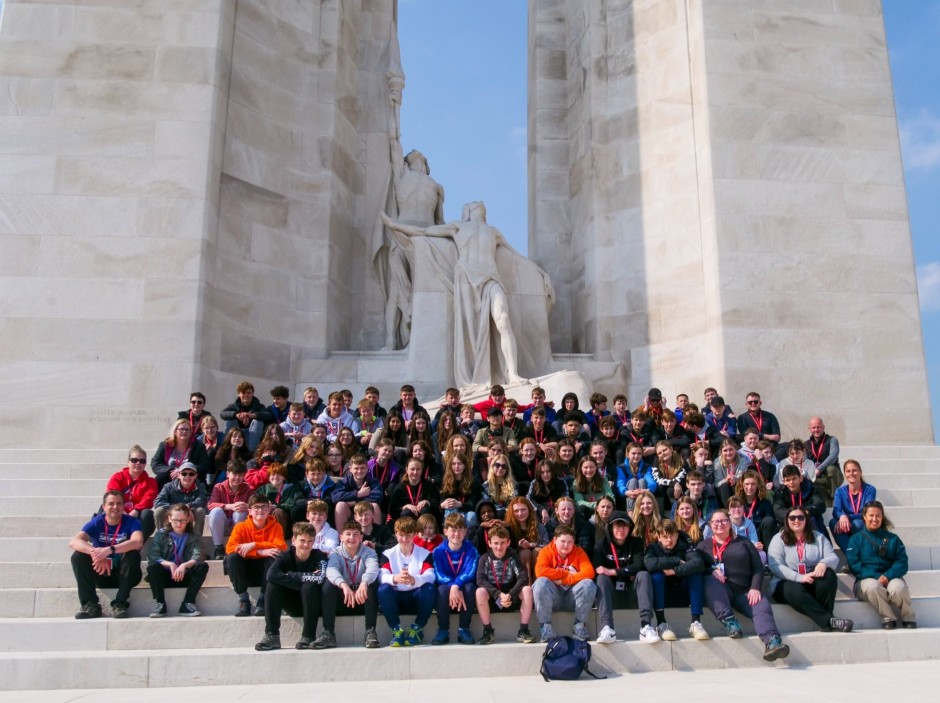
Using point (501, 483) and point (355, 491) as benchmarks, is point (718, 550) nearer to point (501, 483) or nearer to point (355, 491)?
point (501, 483)

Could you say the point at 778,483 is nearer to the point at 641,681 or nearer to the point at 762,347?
the point at 641,681

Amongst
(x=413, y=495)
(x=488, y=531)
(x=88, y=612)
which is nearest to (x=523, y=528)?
(x=488, y=531)

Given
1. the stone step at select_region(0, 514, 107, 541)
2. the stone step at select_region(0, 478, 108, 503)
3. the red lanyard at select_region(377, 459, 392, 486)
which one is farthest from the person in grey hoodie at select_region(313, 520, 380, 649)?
the stone step at select_region(0, 478, 108, 503)

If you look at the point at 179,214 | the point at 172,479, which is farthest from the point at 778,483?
the point at 179,214

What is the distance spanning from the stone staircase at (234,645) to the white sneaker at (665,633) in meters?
0.07

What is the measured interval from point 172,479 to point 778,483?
240 inches

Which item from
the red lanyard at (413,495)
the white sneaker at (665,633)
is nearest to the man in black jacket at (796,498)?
the white sneaker at (665,633)

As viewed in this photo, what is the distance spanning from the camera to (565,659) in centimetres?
656

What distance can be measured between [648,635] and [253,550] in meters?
3.28

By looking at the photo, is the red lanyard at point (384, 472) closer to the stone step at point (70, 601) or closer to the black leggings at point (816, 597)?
the stone step at point (70, 601)

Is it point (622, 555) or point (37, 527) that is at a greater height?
point (37, 527)

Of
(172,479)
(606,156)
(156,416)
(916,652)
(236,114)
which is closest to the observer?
(916,652)

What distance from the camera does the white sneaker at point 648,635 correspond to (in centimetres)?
698

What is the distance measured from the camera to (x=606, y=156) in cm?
1605
